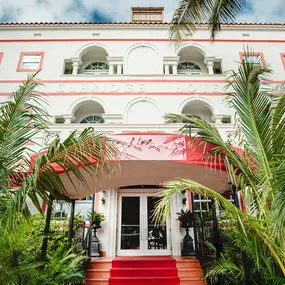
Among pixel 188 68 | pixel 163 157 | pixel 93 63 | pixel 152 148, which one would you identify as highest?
pixel 93 63

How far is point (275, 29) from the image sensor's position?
1344 cm

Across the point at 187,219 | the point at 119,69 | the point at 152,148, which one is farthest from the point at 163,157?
the point at 119,69

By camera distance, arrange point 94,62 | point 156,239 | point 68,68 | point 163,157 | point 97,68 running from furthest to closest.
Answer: point 94,62
point 97,68
point 68,68
point 156,239
point 163,157

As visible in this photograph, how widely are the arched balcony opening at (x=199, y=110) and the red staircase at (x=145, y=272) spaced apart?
22.5 feet

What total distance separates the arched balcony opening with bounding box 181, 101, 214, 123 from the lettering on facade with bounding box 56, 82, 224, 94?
2.28 feet

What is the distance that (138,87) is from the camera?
1166 centimetres

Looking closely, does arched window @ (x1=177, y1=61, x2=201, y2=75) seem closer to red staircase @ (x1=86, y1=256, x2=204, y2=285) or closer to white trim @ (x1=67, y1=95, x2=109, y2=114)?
white trim @ (x1=67, y1=95, x2=109, y2=114)

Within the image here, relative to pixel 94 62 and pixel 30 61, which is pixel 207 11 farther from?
pixel 30 61

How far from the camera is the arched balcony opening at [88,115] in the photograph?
12.2m

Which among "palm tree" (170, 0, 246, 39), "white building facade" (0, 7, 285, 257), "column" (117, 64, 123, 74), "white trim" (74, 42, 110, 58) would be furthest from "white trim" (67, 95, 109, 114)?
"palm tree" (170, 0, 246, 39)

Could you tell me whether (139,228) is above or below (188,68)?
below

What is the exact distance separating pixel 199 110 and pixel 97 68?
602cm

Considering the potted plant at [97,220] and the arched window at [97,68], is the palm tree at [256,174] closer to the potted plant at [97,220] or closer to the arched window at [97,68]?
the potted plant at [97,220]

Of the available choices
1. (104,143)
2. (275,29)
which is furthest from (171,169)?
(275,29)
